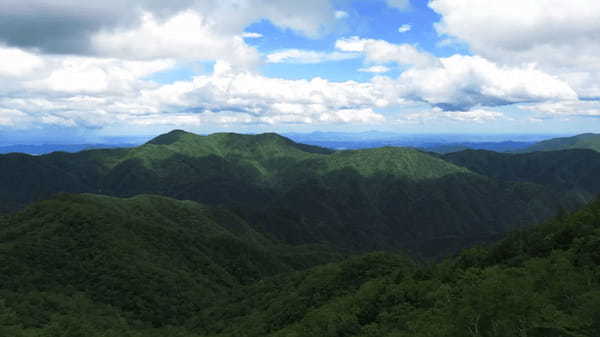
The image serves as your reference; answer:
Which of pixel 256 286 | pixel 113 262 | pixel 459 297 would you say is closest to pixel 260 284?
pixel 256 286

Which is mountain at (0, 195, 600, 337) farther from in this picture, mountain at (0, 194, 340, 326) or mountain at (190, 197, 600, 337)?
mountain at (0, 194, 340, 326)

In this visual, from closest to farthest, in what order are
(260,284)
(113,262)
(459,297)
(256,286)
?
1. (459,297)
2. (260,284)
3. (256,286)
4. (113,262)

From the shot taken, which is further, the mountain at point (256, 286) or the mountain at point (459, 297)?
the mountain at point (256, 286)

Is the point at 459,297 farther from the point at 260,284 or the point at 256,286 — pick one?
the point at 256,286

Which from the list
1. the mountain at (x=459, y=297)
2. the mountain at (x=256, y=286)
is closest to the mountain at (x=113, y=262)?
the mountain at (x=256, y=286)

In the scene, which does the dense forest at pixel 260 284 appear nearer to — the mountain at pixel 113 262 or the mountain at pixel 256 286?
the mountain at pixel 256 286

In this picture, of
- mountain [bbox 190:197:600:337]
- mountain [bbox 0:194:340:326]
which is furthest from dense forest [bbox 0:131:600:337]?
mountain [bbox 0:194:340:326]
